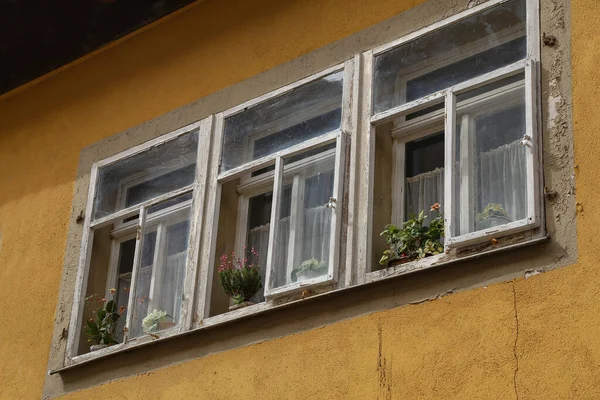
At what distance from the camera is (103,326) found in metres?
8.04

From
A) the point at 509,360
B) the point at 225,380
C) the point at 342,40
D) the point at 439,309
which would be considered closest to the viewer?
the point at 509,360

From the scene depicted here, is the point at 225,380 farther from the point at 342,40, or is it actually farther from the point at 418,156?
the point at 342,40

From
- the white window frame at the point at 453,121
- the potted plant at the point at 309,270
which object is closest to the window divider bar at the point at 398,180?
the white window frame at the point at 453,121

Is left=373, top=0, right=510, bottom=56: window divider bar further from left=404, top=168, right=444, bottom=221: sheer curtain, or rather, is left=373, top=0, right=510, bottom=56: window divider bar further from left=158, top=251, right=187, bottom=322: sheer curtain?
left=158, top=251, right=187, bottom=322: sheer curtain

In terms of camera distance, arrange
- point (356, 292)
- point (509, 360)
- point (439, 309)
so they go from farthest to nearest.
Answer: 1. point (356, 292)
2. point (439, 309)
3. point (509, 360)

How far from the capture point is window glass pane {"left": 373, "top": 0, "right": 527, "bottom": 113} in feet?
21.9

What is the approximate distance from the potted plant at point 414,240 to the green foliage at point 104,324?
7.62 feet

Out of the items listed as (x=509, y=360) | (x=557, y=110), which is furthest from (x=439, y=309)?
(x=557, y=110)

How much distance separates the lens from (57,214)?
891 cm

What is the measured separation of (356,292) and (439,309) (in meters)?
0.57

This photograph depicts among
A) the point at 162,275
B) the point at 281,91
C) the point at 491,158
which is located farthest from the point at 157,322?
the point at 491,158

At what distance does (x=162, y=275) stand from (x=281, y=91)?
1.46 m

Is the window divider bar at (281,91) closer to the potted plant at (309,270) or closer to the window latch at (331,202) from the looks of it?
the window latch at (331,202)

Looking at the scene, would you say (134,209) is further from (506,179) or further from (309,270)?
(506,179)
